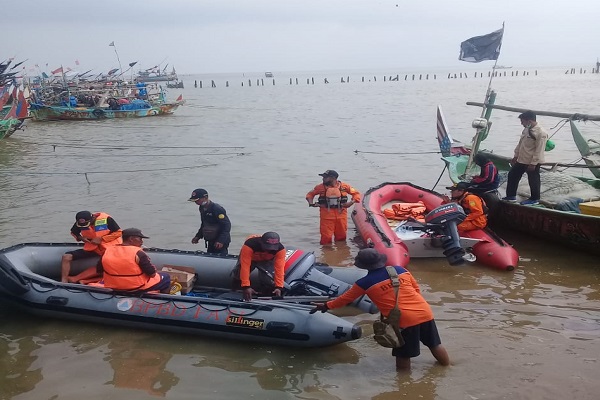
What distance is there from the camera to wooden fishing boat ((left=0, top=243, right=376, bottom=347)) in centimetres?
549

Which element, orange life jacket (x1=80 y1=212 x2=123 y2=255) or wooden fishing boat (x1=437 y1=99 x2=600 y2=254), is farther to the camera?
wooden fishing boat (x1=437 y1=99 x2=600 y2=254)

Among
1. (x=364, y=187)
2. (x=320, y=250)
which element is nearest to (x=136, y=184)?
(x=364, y=187)

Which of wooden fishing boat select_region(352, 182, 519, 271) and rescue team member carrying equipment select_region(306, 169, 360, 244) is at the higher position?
rescue team member carrying equipment select_region(306, 169, 360, 244)

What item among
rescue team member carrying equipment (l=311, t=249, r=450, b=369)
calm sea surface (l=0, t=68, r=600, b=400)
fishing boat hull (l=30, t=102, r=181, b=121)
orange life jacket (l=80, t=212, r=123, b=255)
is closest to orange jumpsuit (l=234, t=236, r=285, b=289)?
calm sea surface (l=0, t=68, r=600, b=400)

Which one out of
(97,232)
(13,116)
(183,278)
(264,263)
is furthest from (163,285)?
(13,116)

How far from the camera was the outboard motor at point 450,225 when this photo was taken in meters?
7.53

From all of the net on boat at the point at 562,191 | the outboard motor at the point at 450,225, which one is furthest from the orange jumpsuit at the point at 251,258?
the net on boat at the point at 562,191

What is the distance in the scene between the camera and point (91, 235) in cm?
686

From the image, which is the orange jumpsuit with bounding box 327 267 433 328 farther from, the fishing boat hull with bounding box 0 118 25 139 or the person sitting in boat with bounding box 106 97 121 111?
the person sitting in boat with bounding box 106 97 121 111

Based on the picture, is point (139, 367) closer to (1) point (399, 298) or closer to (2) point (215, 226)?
(2) point (215, 226)

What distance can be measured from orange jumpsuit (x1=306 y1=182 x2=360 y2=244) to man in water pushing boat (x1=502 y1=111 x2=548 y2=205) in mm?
2724

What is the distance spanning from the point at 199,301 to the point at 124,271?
2.95ft

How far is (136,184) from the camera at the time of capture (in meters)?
15.0

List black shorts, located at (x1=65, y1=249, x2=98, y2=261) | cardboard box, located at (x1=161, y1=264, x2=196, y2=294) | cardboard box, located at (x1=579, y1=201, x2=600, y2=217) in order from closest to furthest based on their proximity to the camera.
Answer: cardboard box, located at (x1=161, y1=264, x2=196, y2=294) → black shorts, located at (x1=65, y1=249, x2=98, y2=261) → cardboard box, located at (x1=579, y1=201, x2=600, y2=217)
